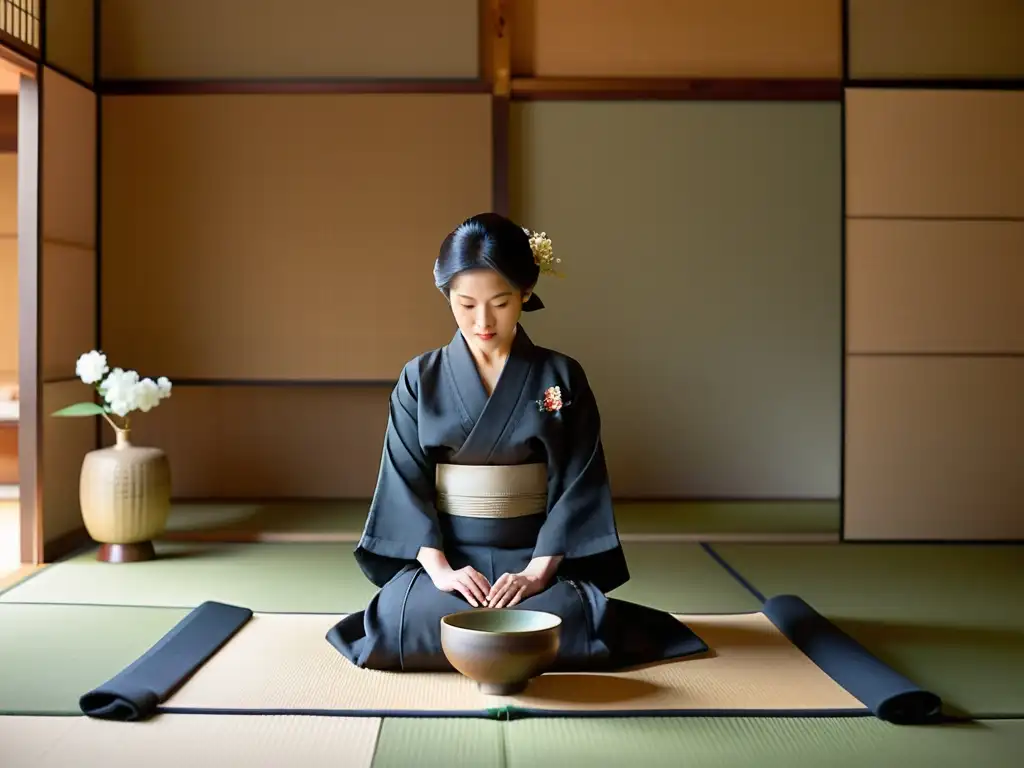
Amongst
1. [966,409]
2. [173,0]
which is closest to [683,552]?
[966,409]

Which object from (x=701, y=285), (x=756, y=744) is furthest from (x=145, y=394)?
(x=756, y=744)

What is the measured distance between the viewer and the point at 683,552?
4383 millimetres

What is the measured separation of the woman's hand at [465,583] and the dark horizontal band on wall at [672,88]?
3.16 metres

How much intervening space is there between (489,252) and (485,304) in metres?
0.13

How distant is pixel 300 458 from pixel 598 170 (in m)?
2.08

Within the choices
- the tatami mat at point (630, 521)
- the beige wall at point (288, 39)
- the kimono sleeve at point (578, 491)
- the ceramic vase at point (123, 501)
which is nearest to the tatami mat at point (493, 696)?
the kimono sleeve at point (578, 491)

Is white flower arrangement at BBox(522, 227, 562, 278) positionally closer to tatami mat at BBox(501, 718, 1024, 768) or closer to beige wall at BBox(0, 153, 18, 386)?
tatami mat at BBox(501, 718, 1024, 768)

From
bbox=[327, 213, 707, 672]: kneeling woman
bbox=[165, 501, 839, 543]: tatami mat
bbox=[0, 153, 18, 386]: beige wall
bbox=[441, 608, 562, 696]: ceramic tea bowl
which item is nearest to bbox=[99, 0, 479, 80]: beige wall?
bbox=[0, 153, 18, 386]: beige wall

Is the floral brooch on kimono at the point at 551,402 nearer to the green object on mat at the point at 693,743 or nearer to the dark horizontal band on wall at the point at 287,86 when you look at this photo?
the green object on mat at the point at 693,743

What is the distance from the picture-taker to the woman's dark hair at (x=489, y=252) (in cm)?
270

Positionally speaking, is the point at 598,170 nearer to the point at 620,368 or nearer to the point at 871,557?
the point at 620,368

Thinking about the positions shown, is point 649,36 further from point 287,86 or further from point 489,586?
point 489,586

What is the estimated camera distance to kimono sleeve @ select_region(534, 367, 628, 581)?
2.75 metres

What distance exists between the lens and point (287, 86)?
498 centimetres
